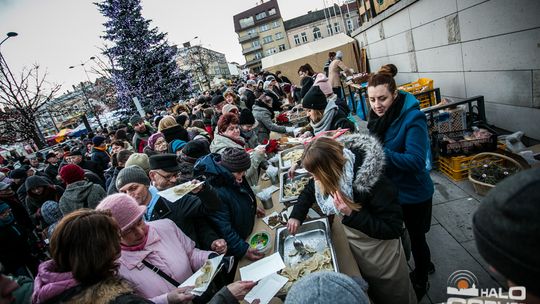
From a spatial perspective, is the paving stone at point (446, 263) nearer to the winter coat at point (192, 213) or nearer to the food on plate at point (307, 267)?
the food on plate at point (307, 267)

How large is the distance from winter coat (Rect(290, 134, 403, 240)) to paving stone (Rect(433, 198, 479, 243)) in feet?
6.93

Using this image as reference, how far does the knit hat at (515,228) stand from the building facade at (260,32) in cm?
6909

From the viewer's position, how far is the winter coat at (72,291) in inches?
52.6

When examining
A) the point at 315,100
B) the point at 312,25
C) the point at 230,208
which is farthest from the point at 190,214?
the point at 312,25

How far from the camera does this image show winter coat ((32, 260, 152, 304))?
133 centimetres

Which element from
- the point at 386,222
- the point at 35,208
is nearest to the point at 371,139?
the point at 386,222

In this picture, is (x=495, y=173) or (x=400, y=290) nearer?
(x=400, y=290)

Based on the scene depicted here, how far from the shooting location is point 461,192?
4.13 metres

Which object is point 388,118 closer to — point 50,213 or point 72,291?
point 72,291

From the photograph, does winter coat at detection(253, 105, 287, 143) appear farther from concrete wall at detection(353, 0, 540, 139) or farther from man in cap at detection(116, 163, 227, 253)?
concrete wall at detection(353, 0, 540, 139)

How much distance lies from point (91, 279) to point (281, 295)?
1.18 metres

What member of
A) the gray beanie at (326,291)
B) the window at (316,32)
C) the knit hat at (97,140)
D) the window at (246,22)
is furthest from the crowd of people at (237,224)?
the window at (246,22)

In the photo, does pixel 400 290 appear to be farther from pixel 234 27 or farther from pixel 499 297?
pixel 234 27

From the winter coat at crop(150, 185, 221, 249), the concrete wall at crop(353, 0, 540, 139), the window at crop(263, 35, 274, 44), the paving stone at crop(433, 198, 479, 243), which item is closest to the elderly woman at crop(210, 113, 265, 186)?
the winter coat at crop(150, 185, 221, 249)
